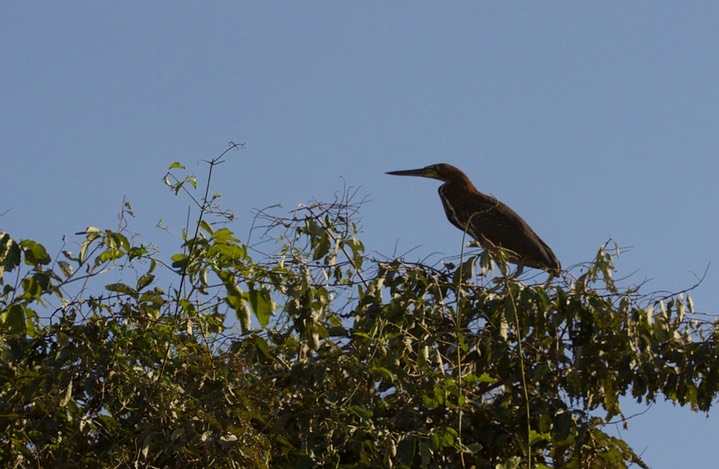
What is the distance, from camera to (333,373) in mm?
3721

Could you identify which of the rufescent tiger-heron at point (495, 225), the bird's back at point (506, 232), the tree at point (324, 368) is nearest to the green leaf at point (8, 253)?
the tree at point (324, 368)

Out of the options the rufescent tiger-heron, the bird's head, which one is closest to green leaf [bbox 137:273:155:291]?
the rufescent tiger-heron

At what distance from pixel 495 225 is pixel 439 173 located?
1.09m

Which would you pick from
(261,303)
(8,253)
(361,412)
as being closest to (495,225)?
(261,303)

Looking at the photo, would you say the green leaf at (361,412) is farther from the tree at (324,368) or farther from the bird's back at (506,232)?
the bird's back at (506,232)

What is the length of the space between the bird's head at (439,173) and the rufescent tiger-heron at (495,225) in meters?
0.07

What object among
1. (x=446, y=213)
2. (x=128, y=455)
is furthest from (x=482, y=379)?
(x=446, y=213)

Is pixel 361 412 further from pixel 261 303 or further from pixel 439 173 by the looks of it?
pixel 439 173

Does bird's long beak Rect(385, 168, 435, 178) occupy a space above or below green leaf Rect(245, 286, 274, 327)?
above

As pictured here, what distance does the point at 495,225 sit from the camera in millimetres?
7066

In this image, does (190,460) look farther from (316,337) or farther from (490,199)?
(490,199)

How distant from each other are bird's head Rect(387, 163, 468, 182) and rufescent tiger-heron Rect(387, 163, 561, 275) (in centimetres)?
7

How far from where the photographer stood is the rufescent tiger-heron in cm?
689

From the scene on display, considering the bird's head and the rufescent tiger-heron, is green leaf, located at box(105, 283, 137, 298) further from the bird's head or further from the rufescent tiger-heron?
the bird's head
